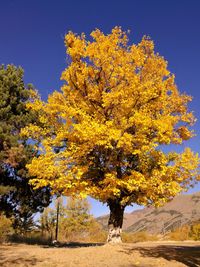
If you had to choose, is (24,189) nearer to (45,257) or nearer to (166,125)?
(45,257)

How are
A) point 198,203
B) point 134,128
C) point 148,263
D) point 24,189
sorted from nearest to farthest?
1. point 148,263
2. point 134,128
3. point 24,189
4. point 198,203

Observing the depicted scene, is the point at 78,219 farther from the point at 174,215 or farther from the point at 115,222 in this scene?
the point at 174,215

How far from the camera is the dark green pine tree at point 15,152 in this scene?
22.5 m

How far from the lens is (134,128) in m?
15.8

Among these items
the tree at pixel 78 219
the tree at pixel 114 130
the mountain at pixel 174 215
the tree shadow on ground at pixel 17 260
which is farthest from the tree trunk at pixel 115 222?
the mountain at pixel 174 215

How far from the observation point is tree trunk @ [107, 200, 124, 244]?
1753 cm

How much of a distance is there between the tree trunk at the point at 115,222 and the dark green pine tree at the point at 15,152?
6.58 m

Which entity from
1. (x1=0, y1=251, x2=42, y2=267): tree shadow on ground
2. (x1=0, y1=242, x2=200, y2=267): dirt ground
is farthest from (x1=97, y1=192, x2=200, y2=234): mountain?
(x1=0, y1=251, x2=42, y2=267): tree shadow on ground

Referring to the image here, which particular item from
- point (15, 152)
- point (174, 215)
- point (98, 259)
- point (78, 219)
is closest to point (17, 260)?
point (98, 259)

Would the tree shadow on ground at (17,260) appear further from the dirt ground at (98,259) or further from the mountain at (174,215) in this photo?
the mountain at (174,215)

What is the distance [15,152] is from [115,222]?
26.7ft

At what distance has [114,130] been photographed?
14.2 metres

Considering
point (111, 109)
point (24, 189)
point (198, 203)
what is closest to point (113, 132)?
point (111, 109)

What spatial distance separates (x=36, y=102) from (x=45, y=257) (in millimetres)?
7502
